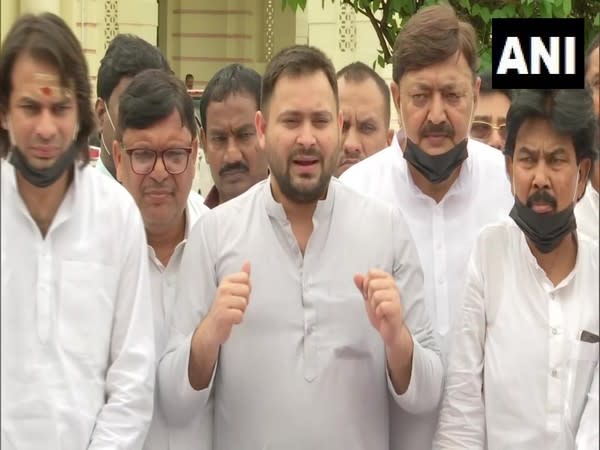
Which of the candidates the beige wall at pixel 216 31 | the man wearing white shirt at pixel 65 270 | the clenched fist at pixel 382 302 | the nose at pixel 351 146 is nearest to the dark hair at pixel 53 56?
the man wearing white shirt at pixel 65 270

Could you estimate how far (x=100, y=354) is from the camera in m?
3.44

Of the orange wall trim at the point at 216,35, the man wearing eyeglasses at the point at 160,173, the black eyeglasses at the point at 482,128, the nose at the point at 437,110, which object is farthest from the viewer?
the orange wall trim at the point at 216,35

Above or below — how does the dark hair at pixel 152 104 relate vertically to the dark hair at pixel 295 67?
below

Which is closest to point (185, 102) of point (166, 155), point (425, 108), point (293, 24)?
point (166, 155)

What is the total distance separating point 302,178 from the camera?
3668 millimetres

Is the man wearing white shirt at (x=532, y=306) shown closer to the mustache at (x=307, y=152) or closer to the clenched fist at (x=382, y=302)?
the clenched fist at (x=382, y=302)

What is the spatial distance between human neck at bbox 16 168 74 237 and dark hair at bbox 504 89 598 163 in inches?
50.1

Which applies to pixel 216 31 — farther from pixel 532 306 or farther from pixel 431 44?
pixel 532 306

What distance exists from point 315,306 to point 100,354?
2.03 feet

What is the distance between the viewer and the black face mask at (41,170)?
3080mm

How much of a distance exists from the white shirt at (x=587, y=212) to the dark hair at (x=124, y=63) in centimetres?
168

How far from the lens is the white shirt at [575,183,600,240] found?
3682 mm

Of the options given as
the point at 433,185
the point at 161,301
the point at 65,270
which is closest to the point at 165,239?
the point at 161,301

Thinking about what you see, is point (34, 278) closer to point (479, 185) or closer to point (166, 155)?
point (166, 155)
